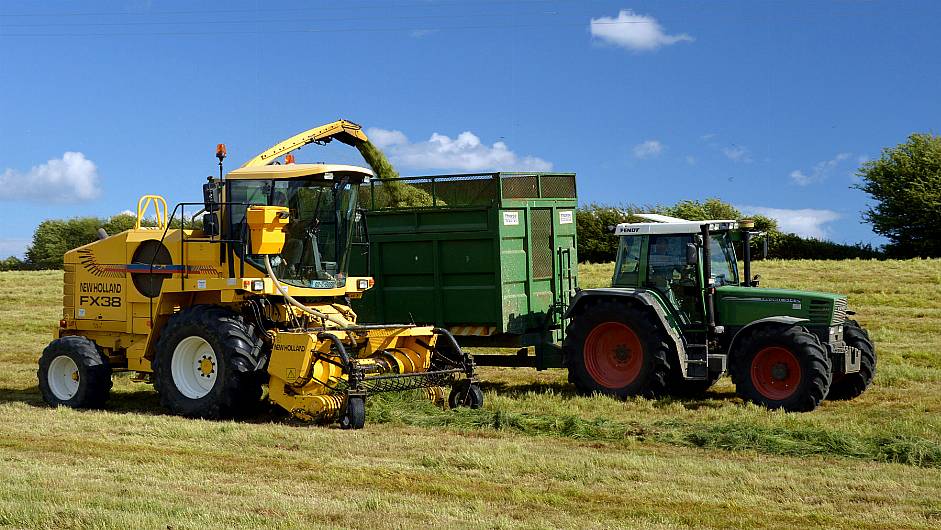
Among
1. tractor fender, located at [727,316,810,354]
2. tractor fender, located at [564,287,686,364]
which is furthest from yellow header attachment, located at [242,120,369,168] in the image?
tractor fender, located at [727,316,810,354]

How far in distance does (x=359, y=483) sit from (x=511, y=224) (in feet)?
19.0

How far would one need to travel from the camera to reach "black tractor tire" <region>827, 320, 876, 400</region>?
11977 millimetres

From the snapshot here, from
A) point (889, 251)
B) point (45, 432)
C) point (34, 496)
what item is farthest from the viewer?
point (889, 251)

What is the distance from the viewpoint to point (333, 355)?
10.3 meters

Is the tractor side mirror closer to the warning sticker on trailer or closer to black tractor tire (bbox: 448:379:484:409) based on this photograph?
the warning sticker on trailer

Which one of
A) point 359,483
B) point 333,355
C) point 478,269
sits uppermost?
point 478,269

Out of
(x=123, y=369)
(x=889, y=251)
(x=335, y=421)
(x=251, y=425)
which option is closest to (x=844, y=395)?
(x=335, y=421)

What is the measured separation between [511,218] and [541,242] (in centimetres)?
69

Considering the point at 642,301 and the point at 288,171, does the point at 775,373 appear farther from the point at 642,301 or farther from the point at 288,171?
the point at 288,171

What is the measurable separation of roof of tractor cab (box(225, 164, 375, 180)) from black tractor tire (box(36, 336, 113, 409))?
272 cm

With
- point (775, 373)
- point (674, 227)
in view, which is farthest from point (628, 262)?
point (775, 373)

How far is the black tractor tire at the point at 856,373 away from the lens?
1198 cm

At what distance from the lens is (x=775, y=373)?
443 inches

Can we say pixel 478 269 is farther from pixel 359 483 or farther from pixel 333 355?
pixel 359 483
